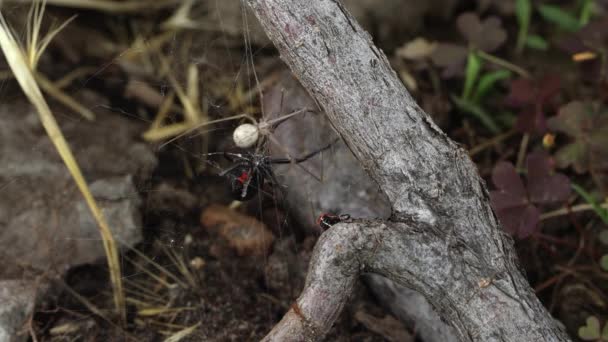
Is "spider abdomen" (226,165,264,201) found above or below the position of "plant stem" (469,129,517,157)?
above

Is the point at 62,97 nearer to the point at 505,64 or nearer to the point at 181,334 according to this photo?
the point at 181,334

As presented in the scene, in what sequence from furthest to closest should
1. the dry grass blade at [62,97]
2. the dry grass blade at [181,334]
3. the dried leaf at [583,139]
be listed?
the dry grass blade at [62,97] → the dried leaf at [583,139] → the dry grass blade at [181,334]

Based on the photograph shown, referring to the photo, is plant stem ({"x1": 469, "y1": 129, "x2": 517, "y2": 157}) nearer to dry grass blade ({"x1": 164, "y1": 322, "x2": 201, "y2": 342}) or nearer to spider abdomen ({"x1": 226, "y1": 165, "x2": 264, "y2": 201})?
spider abdomen ({"x1": 226, "y1": 165, "x2": 264, "y2": 201})

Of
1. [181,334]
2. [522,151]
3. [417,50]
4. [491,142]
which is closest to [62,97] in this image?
[181,334]

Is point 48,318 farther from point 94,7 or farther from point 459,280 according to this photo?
point 94,7

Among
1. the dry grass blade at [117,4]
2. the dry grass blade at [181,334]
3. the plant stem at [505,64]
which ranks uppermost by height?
the dry grass blade at [117,4]

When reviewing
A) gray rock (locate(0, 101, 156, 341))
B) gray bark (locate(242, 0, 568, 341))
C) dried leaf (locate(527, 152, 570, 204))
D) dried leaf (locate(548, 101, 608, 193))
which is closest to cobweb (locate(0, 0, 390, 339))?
gray rock (locate(0, 101, 156, 341))

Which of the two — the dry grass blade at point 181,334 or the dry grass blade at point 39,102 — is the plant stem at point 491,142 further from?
the dry grass blade at point 39,102

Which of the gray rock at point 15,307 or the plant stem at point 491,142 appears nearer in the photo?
the gray rock at point 15,307

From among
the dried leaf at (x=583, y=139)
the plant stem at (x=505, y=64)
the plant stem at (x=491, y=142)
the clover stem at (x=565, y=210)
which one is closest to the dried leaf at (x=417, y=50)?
the plant stem at (x=505, y=64)
